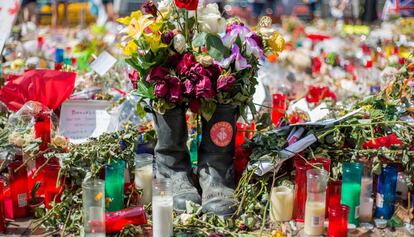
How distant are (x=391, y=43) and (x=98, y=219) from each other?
4224mm

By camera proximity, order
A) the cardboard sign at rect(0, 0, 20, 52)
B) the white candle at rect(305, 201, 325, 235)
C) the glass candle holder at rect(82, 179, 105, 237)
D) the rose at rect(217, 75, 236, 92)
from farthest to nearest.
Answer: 1. the cardboard sign at rect(0, 0, 20, 52)
2. the rose at rect(217, 75, 236, 92)
3. the white candle at rect(305, 201, 325, 235)
4. the glass candle holder at rect(82, 179, 105, 237)

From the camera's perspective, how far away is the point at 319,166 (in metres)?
2.62

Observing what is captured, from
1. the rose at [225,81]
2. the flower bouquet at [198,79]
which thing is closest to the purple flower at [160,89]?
the flower bouquet at [198,79]

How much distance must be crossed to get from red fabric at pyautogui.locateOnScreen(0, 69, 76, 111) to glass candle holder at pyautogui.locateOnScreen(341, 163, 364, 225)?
1.77m

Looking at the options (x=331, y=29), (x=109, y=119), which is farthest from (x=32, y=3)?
(x=109, y=119)

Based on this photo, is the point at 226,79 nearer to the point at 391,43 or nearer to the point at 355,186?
the point at 355,186

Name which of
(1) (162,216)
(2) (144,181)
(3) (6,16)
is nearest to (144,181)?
(2) (144,181)

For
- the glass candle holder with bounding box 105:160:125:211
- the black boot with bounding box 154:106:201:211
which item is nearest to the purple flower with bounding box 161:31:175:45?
the black boot with bounding box 154:106:201:211

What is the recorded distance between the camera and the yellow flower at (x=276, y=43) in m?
2.69

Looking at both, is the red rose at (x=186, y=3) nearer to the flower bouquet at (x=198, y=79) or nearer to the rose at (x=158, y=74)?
the flower bouquet at (x=198, y=79)

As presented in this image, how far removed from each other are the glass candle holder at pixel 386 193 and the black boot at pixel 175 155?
864mm

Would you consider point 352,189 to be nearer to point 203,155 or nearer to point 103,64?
point 203,155

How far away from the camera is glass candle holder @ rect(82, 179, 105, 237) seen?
2.31m

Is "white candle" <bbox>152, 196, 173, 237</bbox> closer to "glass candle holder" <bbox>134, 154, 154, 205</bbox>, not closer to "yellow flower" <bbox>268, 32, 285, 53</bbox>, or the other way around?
"glass candle holder" <bbox>134, 154, 154, 205</bbox>
